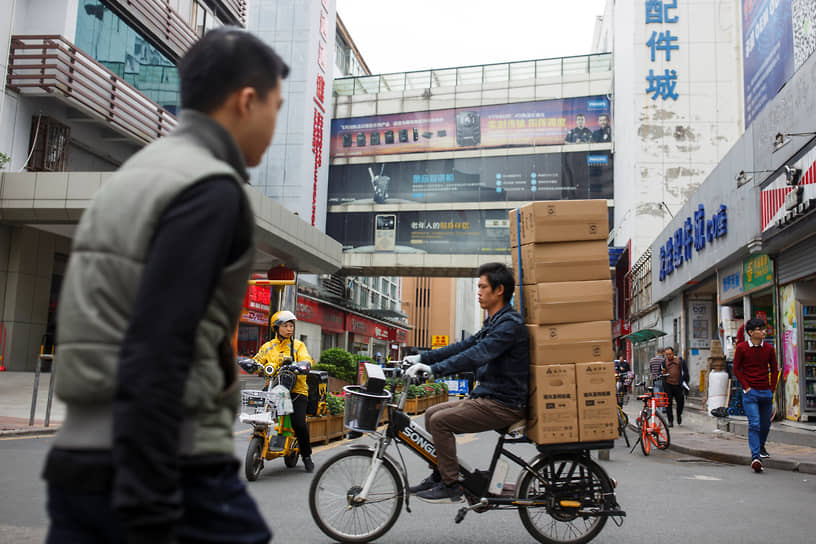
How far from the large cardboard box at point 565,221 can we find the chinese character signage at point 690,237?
38.3ft

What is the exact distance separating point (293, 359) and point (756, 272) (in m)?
11.0

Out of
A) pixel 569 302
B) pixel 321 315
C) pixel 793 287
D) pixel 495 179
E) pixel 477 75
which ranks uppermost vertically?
pixel 477 75

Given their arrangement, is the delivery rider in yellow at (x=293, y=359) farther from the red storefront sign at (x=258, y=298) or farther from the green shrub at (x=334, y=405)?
the red storefront sign at (x=258, y=298)

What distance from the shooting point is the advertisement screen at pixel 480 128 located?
3525 centimetres

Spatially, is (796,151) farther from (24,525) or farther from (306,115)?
(306,115)

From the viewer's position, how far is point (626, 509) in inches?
231

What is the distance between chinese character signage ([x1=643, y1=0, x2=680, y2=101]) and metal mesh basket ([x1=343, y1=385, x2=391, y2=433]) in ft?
96.3

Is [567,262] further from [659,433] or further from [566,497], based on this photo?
[659,433]

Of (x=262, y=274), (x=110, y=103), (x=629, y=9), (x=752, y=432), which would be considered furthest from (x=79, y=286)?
(x=629, y=9)

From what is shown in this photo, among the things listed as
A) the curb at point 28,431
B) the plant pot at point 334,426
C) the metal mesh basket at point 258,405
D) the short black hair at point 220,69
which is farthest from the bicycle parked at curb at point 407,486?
the curb at point 28,431

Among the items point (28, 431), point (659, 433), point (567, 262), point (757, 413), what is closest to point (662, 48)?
point (659, 433)

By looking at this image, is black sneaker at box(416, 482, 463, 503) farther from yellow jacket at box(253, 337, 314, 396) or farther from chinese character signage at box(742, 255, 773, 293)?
chinese character signage at box(742, 255, 773, 293)

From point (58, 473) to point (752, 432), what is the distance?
876cm

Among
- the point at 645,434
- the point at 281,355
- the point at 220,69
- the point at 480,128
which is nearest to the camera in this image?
the point at 220,69
